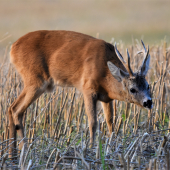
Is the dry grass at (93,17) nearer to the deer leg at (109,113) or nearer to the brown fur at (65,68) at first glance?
the brown fur at (65,68)

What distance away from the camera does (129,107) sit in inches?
287

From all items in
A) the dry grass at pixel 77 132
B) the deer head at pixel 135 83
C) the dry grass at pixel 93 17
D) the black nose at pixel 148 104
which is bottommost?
the dry grass at pixel 77 132

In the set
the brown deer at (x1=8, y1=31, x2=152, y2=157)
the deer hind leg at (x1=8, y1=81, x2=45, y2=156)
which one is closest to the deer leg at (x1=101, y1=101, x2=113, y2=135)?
the brown deer at (x1=8, y1=31, x2=152, y2=157)

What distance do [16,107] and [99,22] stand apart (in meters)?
23.6

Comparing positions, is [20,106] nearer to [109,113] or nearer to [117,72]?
[109,113]

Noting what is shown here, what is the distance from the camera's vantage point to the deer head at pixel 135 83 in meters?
5.50

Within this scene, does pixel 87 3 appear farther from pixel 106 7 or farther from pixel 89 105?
pixel 89 105

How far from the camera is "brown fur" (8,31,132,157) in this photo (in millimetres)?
5988

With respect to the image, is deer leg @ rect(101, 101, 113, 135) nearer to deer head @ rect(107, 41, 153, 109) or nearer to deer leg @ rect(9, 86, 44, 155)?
deer head @ rect(107, 41, 153, 109)

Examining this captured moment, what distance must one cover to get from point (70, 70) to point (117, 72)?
3.07 feet

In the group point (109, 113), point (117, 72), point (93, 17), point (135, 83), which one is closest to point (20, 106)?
point (109, 113)

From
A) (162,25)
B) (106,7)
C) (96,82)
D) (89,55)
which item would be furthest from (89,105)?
(106,7)

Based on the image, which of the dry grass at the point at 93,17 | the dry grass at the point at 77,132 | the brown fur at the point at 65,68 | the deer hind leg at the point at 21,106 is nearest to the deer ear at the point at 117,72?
the brown fur at the point at 65,68

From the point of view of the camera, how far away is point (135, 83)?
18.3 feet
